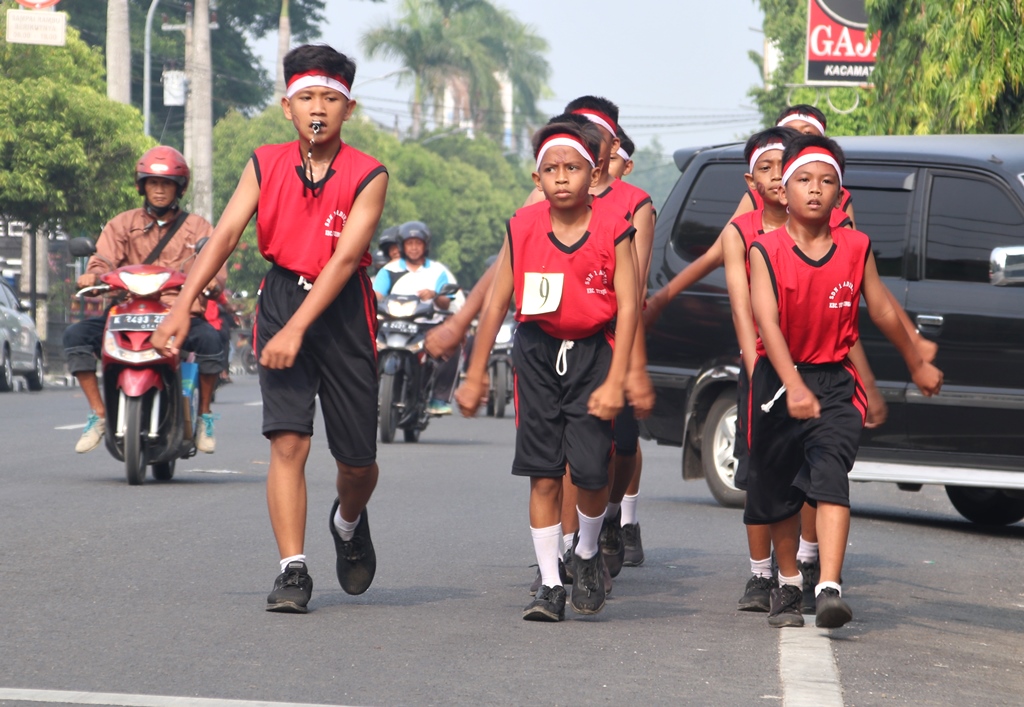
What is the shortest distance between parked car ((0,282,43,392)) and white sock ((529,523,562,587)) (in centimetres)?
1959

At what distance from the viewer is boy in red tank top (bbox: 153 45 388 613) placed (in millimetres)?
6301

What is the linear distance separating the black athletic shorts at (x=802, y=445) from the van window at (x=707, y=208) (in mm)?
4292

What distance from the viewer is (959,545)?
31.3ft

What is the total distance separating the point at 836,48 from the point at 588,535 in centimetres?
2362

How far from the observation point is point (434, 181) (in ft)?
253

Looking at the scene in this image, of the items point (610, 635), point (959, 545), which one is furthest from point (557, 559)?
point (959, 545)

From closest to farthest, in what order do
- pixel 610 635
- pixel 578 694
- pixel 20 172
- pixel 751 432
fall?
pixel 578 694
pixel 610 635
pixel 751 432
pixel 20 172

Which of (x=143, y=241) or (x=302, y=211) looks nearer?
(x=302, y=211)

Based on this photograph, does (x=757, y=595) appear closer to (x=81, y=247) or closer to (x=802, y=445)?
(x=802, y=445)

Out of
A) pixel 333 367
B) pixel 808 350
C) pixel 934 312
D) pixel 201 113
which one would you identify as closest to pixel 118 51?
pixel 201 113

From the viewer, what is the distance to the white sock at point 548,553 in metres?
6.34

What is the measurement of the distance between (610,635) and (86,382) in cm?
575

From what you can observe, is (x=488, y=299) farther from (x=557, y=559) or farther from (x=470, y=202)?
(x=470, y=202)

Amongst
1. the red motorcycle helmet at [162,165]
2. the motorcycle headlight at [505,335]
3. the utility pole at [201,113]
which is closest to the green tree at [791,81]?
the utility pole at [201,113]
